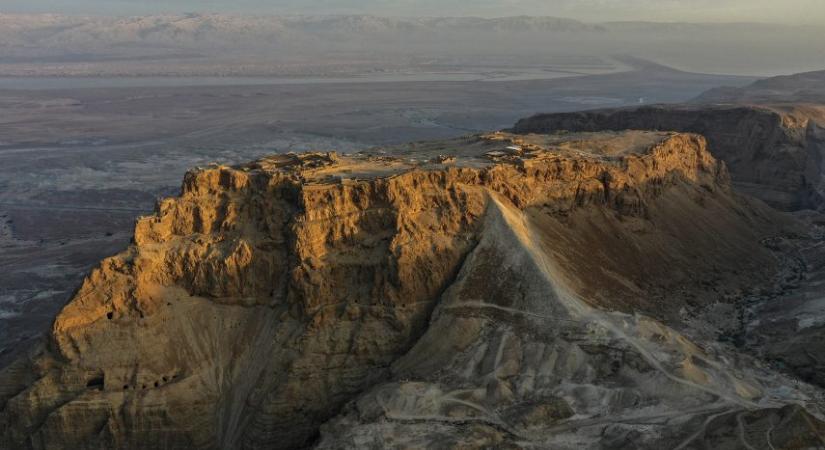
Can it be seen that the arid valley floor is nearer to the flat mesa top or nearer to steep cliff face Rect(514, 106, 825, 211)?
the flat mesa top

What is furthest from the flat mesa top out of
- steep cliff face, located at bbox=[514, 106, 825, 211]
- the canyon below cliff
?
steep cliff face, located at bbox=[514, 106, 825, 211]

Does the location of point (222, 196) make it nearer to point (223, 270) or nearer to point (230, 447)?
point (223, 270)

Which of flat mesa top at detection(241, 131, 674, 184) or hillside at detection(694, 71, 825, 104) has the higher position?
hillside at detection(694, 71, 825, 104)

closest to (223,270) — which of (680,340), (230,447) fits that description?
(230,447)

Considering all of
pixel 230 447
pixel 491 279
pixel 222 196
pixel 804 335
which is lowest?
pixel 230 447

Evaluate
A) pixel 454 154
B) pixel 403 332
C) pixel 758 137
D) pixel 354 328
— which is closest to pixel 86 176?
pixel 454 154

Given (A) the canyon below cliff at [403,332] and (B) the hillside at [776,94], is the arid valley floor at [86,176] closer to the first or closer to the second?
(A) the canyon below cliff at [403,332]

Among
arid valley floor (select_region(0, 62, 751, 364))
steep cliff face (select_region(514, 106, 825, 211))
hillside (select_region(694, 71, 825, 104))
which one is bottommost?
arid valley floor (select_region(0, 62, 751, 364))
